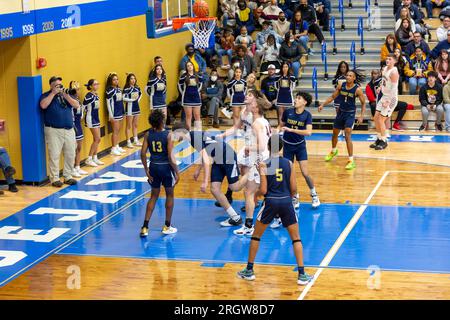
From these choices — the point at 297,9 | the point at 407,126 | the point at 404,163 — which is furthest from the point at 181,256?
the point at 297,9

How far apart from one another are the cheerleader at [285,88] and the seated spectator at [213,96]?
6.20 feet

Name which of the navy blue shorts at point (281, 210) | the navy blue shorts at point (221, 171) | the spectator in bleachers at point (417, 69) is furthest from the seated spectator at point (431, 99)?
the navy blue shorts at point (281, 210)

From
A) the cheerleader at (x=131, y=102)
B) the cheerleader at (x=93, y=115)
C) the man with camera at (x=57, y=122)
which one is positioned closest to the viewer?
the man with camera at (x=57, y=122)

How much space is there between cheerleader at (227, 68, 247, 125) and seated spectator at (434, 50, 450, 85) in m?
4.97

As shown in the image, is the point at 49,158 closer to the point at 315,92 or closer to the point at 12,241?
the point at 12,241

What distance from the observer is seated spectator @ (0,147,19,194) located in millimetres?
15773

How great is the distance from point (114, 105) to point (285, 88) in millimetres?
4761

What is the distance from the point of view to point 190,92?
2162 centimetres

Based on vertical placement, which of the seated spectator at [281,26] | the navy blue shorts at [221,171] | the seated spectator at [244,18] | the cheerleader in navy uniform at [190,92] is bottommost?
the navy blue shorts at [221,171]

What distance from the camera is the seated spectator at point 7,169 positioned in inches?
621

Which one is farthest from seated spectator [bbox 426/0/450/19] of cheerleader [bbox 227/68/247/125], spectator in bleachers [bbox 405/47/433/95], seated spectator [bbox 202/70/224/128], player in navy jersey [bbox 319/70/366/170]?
player in navy jersey [bbox 319/70/366/170]

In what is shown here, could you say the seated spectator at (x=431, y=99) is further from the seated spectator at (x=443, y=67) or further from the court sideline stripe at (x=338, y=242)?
the court sideline stripe at (x=338, y=242)

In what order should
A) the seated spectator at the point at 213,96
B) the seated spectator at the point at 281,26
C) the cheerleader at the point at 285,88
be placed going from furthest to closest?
1. the seated spectator at the point at 281,26
2. the seated spectator at the point at 213,96
3. the cheerleader at the point at 285,88
